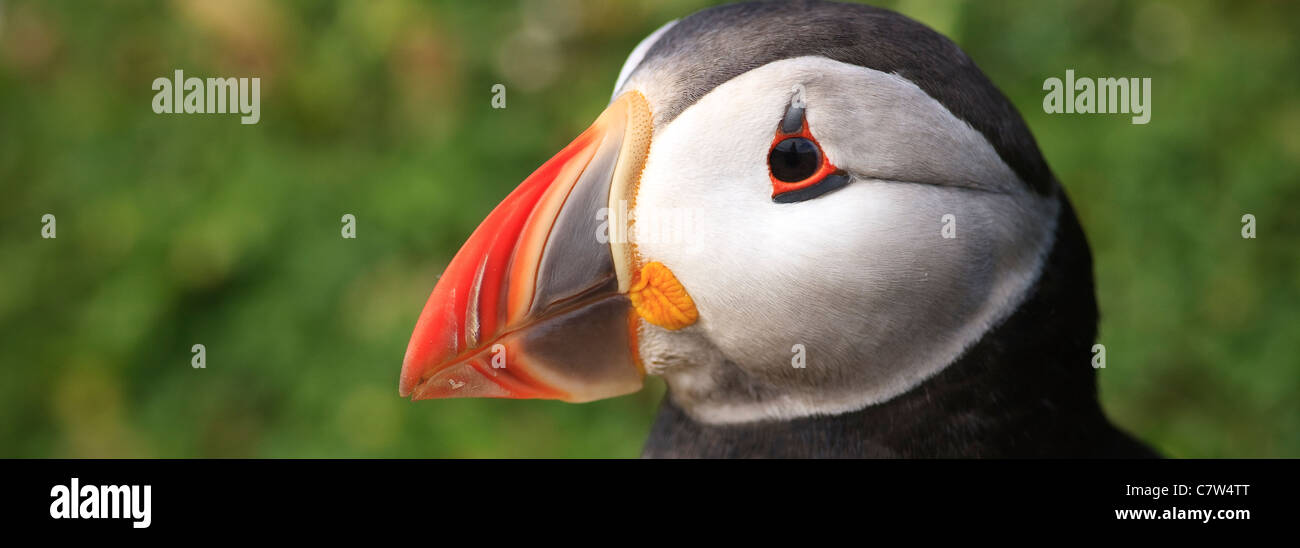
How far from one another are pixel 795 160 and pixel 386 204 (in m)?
2.67

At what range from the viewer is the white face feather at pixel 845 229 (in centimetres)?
156

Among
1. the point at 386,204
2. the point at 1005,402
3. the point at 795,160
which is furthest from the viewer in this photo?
the point at 386,204

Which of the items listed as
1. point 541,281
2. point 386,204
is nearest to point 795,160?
point 541,281

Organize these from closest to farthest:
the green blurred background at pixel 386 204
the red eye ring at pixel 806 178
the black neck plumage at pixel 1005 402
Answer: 1. the red eye ring at pixel 806 178
2. the black neck plumage at pixel 1005 402
3. the green blurred background at pixel 386 204

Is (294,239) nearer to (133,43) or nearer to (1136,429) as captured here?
(133,43)

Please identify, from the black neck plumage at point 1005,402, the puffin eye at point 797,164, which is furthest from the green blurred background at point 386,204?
the puffin eye at point 797,164

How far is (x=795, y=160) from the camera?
1.55m

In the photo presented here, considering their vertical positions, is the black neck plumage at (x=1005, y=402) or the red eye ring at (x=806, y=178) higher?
the red eye ring at (x=806, y=178)

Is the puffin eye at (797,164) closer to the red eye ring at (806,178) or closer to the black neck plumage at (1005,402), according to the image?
the red eye ring at (806,178)

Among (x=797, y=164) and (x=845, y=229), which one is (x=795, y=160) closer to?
(x=797, y=164)

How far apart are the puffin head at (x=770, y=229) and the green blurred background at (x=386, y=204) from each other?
1.71 meters

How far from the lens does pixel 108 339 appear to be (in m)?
4.12

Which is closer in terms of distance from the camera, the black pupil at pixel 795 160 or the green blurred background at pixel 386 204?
the black pupil at pixel 795 160
